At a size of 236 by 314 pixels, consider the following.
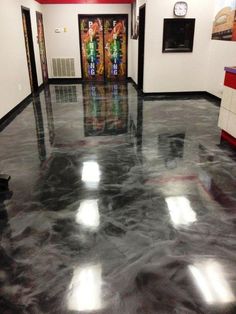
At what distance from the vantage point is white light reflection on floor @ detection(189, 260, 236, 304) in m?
1.73

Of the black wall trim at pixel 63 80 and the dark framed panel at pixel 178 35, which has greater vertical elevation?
the dark framed panel at pixel 178 35

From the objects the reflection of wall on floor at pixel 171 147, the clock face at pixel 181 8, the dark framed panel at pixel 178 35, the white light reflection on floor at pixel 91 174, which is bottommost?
the white light reflection on floor at pixel 91 174

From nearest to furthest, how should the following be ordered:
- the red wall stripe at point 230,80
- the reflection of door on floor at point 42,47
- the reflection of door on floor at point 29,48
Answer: the red wall stripe at point 230,80, the reflection of door on floor at point 29,48, the reflection of door on floor at point 42,47

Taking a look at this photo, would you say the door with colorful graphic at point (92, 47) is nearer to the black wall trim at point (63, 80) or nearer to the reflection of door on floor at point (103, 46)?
the reflection of door on floor at point (103, 46)

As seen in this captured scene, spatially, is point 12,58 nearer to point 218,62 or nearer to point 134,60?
Answer: point 134,60

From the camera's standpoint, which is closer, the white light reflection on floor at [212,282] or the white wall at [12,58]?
the white light reflection on floor at [212,282]

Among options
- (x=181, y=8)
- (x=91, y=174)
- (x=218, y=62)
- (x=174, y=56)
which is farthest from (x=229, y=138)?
(x=181, y=8)

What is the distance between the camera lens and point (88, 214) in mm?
2557

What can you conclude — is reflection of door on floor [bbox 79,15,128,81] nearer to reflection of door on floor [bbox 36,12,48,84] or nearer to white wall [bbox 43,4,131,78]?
white wall [bbox 43,4,131,78]

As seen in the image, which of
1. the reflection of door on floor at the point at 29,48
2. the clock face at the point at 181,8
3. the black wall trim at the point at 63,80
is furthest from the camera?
the black wall trim at the point at 63,80

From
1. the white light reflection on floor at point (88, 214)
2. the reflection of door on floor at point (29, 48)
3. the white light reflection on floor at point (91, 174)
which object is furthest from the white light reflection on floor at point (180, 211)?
the reflection of door on floor at point (29, 48)

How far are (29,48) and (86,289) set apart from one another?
761cm

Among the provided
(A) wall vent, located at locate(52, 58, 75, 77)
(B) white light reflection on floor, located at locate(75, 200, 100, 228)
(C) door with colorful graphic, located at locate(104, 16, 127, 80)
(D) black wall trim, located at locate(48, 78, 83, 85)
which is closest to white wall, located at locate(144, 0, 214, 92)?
(C) door with colorful graphic, located at locate(104, 16, 127, 80)

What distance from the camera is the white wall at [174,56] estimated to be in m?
6.78
